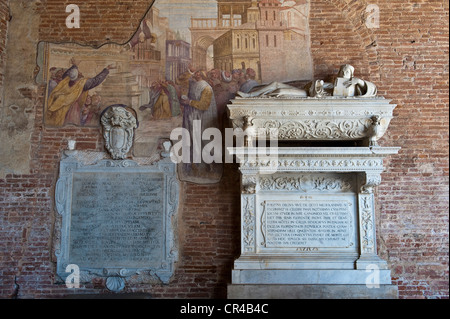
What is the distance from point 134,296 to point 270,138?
245cm

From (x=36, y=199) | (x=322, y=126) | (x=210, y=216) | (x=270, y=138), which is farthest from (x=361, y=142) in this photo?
(x=36, y=199)

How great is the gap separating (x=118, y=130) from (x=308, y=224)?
2585mm

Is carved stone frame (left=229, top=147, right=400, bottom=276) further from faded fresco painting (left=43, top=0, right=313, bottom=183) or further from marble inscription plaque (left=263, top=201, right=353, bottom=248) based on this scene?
faded fresco painting (left=43, top=0, right=313, bottom=183)

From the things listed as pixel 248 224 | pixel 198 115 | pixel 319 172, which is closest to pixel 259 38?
pixel 198 115

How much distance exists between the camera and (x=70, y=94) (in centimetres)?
579

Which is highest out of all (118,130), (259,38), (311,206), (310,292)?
(259,38)

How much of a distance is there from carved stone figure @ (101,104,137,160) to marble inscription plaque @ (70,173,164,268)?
1.00ft

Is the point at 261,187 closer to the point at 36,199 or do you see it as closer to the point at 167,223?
the point at 167,223

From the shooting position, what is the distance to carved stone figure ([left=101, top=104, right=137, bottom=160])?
5.58m

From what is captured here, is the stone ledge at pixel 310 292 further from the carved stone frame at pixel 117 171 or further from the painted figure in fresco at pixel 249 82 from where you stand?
the painted figure in fresco at pixel 249 82

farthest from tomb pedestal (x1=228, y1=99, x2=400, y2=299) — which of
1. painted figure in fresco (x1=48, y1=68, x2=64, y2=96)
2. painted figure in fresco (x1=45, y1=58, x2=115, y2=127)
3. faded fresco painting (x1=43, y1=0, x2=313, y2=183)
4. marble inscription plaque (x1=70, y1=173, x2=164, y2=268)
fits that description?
painted figure in fresco (x1=48, y1=68, x2=64, y2=96)

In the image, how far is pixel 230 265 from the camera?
212 inches

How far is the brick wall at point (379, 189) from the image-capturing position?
539cm

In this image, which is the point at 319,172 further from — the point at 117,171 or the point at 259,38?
the point at 117,171
